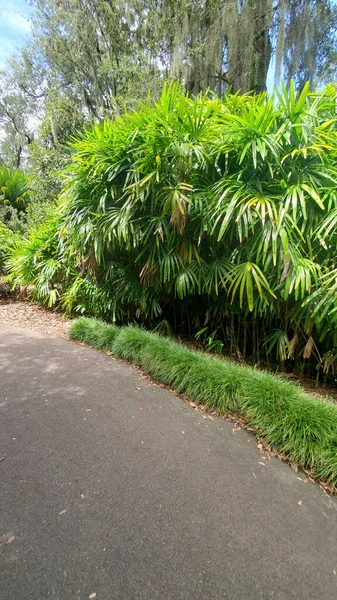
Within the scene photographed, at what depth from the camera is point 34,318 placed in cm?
449

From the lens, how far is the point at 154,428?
1.95 m

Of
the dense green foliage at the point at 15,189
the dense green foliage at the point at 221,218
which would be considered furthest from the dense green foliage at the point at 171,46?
the dense green foliage at the point at 15,189

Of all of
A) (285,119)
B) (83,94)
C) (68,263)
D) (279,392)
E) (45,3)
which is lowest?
(279,392)

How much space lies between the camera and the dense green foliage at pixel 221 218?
2.12 metres

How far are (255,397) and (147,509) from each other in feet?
3.37

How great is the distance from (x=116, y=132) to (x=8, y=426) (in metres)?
2.74

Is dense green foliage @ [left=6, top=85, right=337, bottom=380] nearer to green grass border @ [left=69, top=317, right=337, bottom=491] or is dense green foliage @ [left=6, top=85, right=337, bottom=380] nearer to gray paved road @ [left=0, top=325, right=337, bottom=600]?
green grass border @ [left=69, top=317, right=337, bottom=491]

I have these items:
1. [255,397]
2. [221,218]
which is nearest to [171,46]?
[221,218]

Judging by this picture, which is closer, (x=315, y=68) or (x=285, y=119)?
(x=285, y=119)

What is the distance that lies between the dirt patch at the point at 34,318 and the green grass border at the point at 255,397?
4.53 ft

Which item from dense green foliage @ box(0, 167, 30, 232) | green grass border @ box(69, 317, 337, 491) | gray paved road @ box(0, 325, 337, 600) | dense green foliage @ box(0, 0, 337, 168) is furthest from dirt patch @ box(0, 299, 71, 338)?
dense green foliage @ box(0, 167, 30, 232)

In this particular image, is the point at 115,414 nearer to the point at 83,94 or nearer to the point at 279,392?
the point at 279,392

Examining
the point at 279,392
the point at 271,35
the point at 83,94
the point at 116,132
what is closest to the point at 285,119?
the point at 116,132

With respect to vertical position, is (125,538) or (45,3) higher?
(45,3)
